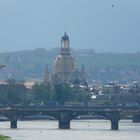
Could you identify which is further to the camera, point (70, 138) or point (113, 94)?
point (113, 94)

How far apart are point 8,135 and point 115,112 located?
17905 mm

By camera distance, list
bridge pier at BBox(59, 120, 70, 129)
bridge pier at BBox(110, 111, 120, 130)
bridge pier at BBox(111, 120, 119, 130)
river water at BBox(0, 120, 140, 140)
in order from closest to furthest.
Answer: river water at BBox(0, 120, 140, 140), bridge pier at BBox(111, 120, 119, 130), bridge pier at BBox(110, 111, 120, 130), bridge pier at BBox(59, 120, 70, 129)

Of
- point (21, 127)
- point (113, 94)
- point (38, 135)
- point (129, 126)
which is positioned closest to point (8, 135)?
point (38, 135)

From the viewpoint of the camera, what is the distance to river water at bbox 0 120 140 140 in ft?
301

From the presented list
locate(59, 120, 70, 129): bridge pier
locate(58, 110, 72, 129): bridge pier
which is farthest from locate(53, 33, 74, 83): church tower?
locate(59, 120, 70, 129): bridge pier

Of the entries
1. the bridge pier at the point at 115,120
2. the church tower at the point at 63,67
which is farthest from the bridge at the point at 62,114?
the church tower at the point at 63,67

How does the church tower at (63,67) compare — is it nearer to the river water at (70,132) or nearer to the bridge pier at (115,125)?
the river water at (70,132)

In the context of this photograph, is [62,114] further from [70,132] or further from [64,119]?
[70,132]

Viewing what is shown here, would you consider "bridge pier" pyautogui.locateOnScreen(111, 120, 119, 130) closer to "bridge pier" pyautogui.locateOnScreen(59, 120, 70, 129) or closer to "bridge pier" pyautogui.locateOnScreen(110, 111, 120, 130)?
"bridge pier" pyautogui.locateOnScreen(110, 111, 120, 130)

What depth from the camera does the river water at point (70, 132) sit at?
301ft

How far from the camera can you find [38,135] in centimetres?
9481

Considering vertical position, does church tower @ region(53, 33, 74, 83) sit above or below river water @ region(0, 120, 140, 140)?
above

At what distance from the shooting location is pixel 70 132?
98.7 m

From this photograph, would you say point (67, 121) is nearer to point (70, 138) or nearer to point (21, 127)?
point (21, 127)
